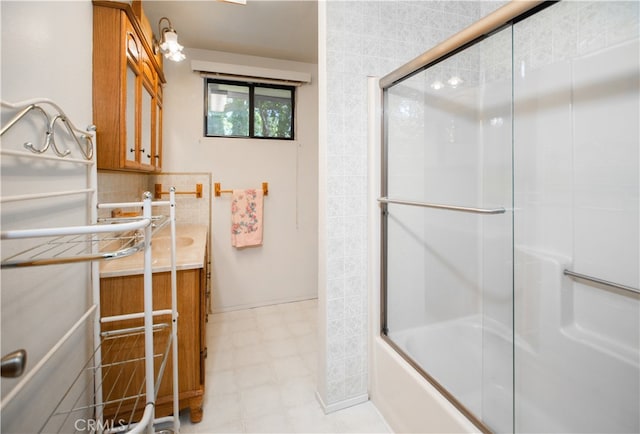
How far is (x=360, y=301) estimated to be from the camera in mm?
1707

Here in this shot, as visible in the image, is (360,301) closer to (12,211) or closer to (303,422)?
(303,422)

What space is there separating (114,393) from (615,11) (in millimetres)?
2729

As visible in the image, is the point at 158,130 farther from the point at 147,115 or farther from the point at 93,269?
the point at 93,269

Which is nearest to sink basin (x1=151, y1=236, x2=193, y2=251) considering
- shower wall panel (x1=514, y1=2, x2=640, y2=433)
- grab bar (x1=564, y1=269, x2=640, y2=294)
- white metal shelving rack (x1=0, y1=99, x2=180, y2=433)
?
white metal shelving rack (x1=0, y1=99, x2=180, y2=433)

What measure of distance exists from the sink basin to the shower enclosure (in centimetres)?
138

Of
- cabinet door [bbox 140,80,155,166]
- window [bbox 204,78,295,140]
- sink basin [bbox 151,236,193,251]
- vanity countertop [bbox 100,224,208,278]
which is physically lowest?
vanity countertop [bbox 100,224,208,278]

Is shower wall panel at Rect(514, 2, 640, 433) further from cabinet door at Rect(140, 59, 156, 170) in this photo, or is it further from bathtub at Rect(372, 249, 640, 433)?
cabinet door at Rect(140, 59, 156, 170)

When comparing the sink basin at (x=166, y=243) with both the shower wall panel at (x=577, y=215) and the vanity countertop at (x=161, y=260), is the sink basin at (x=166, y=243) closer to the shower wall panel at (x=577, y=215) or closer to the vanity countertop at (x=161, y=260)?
the vanity countertop at (x=161, y=260)

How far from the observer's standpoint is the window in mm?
2932

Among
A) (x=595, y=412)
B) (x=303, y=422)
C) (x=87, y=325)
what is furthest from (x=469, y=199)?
(x=87, y=325)

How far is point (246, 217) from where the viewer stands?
2965mm

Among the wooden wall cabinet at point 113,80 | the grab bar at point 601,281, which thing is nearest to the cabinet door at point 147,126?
the wooden wall cabinet at point 113,80

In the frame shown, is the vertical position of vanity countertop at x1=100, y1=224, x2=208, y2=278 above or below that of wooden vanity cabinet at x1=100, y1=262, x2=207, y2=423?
above

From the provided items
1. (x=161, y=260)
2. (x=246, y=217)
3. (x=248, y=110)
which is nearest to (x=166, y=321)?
(x=161, y=260)
